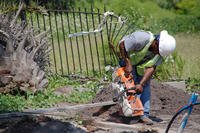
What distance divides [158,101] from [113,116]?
0.98 m

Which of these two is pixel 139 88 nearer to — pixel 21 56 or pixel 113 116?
pixel 113 116

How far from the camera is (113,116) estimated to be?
8.24m

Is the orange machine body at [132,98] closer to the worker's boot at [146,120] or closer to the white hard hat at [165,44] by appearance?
the worker's boot at [146,120]

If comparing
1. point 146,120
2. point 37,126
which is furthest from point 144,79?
point 37,126

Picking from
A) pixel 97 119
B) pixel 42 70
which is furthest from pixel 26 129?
pixel 42 70

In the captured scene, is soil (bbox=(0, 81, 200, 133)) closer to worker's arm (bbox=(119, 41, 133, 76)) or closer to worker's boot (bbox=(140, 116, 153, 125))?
worker's boot (bbox=(140, 116, 153, 125))

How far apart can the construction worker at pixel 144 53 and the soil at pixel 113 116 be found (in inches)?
20.0

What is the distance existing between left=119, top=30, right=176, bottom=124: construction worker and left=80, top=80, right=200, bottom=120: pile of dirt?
A: 0.70 m

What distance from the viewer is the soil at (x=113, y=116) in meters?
7.18

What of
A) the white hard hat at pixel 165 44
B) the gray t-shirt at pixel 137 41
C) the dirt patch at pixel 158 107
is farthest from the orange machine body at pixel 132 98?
the white hard hat at pixel 165 44

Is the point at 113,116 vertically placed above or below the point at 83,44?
below

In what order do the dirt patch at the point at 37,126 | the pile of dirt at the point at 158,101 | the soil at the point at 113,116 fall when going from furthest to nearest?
the pile of dirt at the point at 158,101, the soil at the point at 113,116, the dirt patch at the point at 37,126

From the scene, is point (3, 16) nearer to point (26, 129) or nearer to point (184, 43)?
point (26, 129)

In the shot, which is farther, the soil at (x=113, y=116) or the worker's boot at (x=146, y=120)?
the worker's boot at (x=146, y=120)
